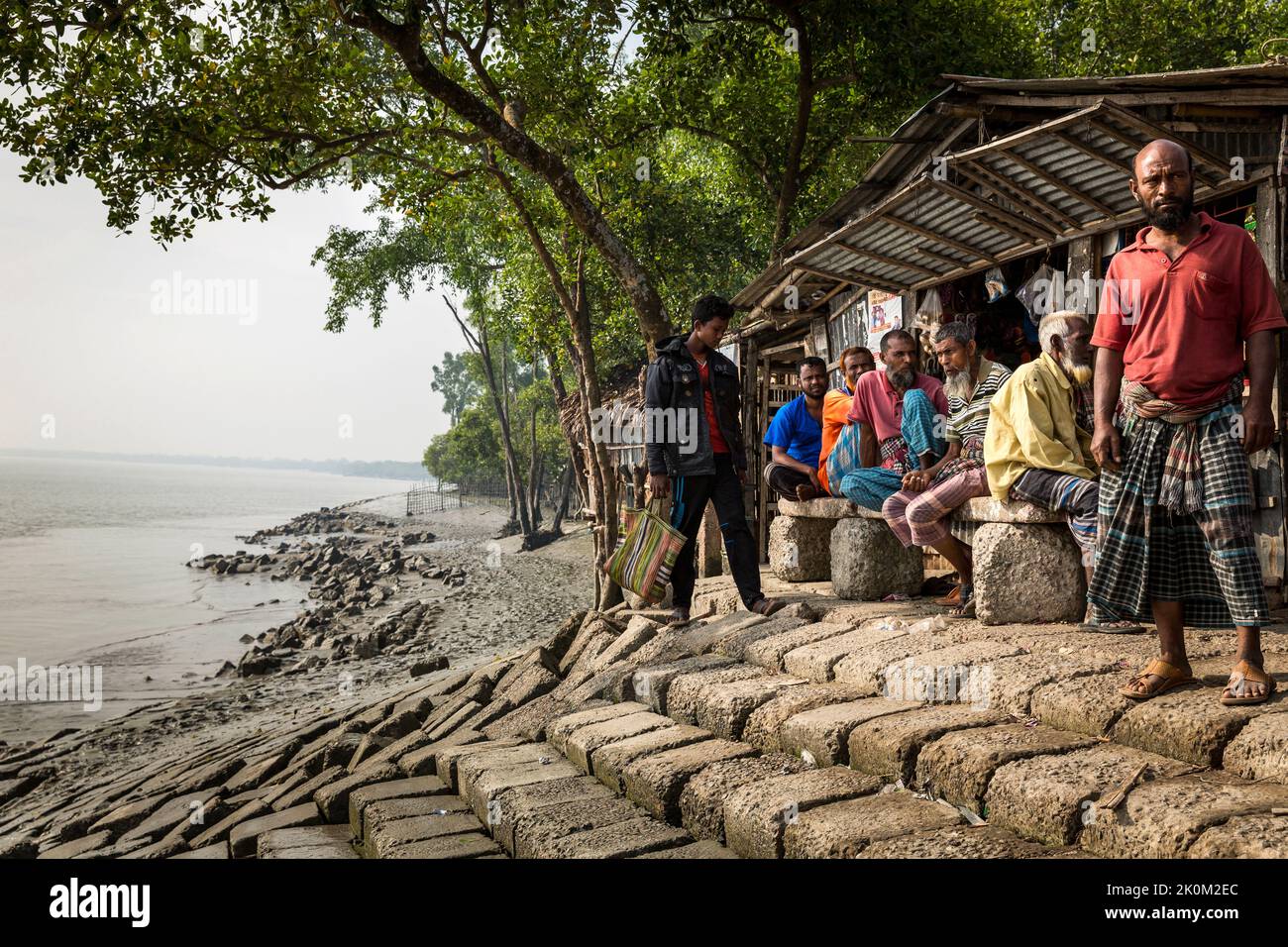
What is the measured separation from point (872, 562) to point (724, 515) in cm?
105

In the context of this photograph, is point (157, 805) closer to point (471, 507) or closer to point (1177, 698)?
point (1177, 698)

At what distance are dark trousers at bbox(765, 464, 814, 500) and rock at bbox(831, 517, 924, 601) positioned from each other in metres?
1.18

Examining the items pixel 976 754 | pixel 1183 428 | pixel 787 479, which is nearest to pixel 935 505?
pixel 787 479

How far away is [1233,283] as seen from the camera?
11.3 feet

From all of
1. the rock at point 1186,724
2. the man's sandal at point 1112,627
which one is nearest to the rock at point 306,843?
the rock at point 1186,724

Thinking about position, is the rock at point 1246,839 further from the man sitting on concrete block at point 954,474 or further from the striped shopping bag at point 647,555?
the striped shopping bag at point 647,555

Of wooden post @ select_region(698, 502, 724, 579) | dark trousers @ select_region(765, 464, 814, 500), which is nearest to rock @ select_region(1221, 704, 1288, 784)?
dark trousers @ select_region(765, 464, 814, 500)

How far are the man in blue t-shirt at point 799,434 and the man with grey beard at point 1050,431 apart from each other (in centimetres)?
250

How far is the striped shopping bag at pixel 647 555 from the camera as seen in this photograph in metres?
6.55

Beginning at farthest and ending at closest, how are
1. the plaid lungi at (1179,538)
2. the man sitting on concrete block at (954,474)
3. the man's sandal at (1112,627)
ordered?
the man sitting on concrete block at (954,474)
the man's sandal at (1112,627)
the plaid lungi at (1179,538)

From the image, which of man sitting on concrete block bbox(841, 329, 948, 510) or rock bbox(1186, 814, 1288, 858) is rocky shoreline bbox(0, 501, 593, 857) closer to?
man sitting on concrete block bbox(841, 329, 948, 510)

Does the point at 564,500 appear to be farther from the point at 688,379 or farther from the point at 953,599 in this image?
the point at 953,599

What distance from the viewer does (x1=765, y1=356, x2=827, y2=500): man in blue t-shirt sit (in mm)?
7863

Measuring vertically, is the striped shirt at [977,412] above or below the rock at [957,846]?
above
